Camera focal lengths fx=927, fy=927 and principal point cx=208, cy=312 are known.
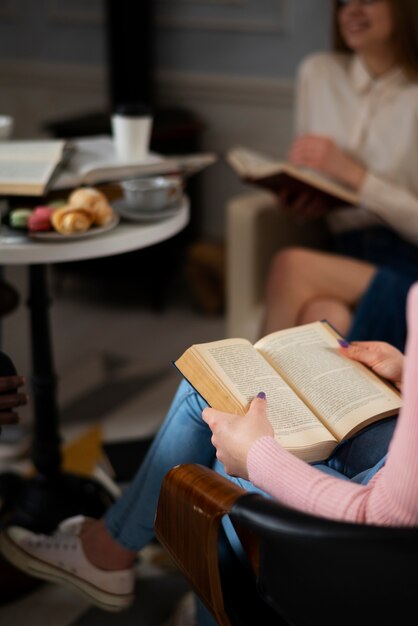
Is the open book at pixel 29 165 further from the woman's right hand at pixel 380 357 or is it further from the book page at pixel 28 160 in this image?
the woman's right hand at pixel 380 357

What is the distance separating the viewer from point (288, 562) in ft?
3.33

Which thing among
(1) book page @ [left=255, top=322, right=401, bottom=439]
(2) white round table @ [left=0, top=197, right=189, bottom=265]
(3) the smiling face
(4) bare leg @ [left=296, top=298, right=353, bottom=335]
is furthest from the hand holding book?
(3) the smiling face

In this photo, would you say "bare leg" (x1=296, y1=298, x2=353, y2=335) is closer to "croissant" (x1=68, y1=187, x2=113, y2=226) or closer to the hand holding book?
"croissant" (x1=68, y1=187, x2=113, y2=226)

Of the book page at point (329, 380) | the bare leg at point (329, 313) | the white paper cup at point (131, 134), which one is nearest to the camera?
the book page at point (329, 380)

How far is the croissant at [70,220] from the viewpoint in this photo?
1.65 metres

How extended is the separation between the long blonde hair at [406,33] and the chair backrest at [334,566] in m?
1.69

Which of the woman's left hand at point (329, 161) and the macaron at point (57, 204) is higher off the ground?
the macaron at point (57, 204)

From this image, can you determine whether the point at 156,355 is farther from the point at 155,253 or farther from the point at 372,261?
the point at 372,261

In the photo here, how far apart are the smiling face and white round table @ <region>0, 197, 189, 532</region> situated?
2.60ft

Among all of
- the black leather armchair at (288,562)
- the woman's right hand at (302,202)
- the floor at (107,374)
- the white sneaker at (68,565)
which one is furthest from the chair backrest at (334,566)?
the woman's right hand at (302,202)

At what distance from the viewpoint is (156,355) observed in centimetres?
306

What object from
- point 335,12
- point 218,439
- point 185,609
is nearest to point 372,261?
point 335,12

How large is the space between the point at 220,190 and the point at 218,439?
8.50 ft

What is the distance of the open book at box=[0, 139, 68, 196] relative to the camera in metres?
1.74
